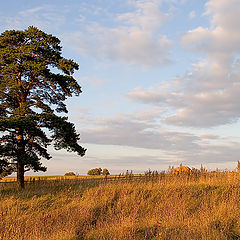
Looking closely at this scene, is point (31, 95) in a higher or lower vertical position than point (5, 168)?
higher

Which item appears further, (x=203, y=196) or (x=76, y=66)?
(x=76, y=66)

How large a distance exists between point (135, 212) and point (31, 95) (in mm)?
12231

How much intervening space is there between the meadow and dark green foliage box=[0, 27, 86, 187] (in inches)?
102

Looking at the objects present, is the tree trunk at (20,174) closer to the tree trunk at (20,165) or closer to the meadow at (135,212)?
the tree trunk at (20,165)

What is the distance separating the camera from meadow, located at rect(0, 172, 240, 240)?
6738 mm

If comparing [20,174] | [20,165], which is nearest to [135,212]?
[20,174]

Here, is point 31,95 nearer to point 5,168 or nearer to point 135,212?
point 5,168

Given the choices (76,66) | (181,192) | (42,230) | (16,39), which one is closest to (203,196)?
(181,192)

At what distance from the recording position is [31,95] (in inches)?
704

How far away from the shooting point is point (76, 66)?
1777 centimetres

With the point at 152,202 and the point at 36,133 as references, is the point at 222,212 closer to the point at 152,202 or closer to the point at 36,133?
the point at 152,202

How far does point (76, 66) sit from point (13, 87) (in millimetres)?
4306

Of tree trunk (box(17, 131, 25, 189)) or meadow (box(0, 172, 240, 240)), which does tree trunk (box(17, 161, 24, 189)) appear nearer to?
tree trunk (box(17, 131, 25, 189))

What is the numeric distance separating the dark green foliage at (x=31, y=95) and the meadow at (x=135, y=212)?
258 centimetres
